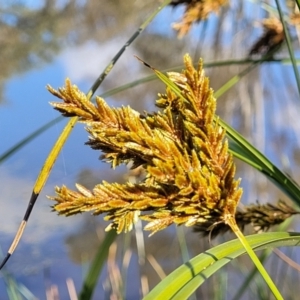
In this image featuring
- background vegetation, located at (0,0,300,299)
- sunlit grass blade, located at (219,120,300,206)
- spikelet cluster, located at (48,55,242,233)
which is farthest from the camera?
background vegetation, located at (0,0,300,299)

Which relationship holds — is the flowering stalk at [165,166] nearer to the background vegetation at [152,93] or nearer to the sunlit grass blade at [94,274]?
the sunlit grass blade at [94,274]

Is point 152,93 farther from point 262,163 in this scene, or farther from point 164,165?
point 164,165

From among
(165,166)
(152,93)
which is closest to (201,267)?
(165,166)

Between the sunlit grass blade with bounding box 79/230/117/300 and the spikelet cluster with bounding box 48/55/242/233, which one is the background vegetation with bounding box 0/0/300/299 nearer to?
the sunlit grass blade with bounding box 79/230/117/300

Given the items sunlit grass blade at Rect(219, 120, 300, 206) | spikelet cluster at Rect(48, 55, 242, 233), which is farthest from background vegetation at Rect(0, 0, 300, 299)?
spikelet cluster at Rect(48, 55, 242, 233)

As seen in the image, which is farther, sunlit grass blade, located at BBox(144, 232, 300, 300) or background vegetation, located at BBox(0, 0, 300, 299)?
background vegetation, located at BBox(0, 0, 300, 299)

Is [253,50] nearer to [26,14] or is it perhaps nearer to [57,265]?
[57,265]

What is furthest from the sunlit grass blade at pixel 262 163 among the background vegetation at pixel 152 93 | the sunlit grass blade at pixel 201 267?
the background vegetation at pixel 152 93
